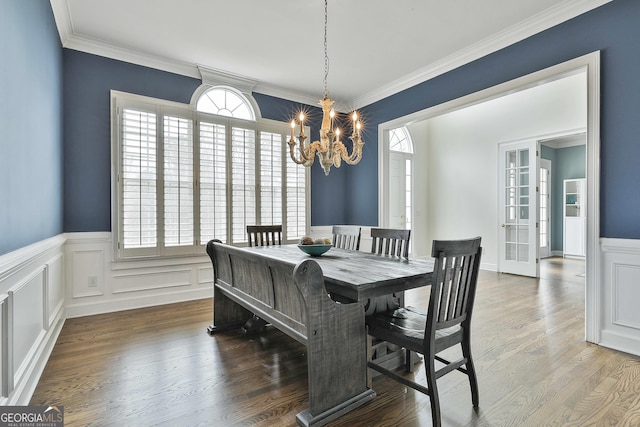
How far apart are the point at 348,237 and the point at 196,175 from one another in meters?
2.12

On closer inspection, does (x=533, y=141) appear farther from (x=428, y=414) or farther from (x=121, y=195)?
(x=121, y=195)

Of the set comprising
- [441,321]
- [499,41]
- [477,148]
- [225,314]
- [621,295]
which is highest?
[499,41]

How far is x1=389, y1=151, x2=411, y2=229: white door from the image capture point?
6684 mm

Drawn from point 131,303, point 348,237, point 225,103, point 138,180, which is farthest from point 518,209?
point 131,303

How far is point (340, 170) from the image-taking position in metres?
5.71

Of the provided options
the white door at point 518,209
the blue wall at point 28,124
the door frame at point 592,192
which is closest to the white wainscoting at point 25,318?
the blue wall at point 28,124

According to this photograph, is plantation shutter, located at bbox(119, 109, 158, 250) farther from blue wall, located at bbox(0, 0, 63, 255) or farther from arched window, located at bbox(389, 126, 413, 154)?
arched window, located at bbox(389, 126, 413, 154)

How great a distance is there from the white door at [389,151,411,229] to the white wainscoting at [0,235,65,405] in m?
5.42

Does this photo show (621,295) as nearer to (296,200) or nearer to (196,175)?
(296,200)

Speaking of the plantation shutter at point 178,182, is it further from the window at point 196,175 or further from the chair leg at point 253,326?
the chair leg at point 253,326

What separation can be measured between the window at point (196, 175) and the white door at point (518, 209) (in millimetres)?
3752

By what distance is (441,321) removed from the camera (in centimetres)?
172

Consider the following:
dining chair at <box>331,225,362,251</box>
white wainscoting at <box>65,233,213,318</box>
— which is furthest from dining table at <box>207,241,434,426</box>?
white wainscoting at <box>65,233,213,318</box>

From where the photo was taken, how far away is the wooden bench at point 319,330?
1747mm
